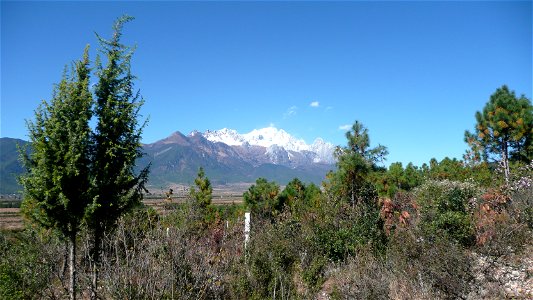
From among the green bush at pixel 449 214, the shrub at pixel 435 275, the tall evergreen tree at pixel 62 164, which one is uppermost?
the tall evergreen tree at pixel 62 164

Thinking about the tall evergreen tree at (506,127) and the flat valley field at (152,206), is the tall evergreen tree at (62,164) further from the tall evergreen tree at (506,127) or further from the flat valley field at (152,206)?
the tall evergreen tree at (506,127)

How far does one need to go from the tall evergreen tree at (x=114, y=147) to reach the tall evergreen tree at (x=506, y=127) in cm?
1597

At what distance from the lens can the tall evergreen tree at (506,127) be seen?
17406mm

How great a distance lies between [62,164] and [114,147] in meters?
0.92

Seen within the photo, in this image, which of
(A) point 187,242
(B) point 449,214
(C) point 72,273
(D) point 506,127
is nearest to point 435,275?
(B) point 449,214

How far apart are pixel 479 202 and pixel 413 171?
10.3 metres

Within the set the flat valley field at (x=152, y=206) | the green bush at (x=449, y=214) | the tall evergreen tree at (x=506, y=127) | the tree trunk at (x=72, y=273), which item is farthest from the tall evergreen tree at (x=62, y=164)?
the tall evergreen tree at (x=506, y=127)

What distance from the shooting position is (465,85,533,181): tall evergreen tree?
17406 mm

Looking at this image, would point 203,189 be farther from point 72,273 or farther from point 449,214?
point 72,273

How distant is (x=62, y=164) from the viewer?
22.1 feet

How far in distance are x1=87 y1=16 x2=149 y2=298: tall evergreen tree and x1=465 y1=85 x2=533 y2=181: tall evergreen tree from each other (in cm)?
1597

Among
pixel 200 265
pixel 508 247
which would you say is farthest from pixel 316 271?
pixel 508 247

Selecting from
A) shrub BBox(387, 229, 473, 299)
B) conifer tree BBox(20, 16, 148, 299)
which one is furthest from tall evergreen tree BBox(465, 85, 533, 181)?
conifer tree BBox(20, 16, 148, 299)

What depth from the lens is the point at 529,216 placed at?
9.93m
